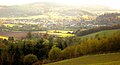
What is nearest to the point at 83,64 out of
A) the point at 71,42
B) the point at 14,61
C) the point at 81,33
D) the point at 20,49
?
the point at 14,61

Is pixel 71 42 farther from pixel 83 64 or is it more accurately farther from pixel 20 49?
pixel 83 64

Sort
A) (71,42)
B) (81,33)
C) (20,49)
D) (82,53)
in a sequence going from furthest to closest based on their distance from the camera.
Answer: (81,33), (71,42), (20,49), (82,53)

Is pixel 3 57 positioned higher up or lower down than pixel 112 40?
lower down

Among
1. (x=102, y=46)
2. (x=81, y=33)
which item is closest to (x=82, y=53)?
(x=102, y=46)

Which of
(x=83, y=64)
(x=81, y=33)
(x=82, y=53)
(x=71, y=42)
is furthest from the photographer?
(x=81, y=33)

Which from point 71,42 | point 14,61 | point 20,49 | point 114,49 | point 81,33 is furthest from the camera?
point 81,33

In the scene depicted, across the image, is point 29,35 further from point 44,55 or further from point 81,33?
point 44,55

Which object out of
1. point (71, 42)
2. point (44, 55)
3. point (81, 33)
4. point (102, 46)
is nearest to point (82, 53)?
point (102, 46)

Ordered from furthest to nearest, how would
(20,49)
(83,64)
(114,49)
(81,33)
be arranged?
(81,33)
(20,49)
(114,49)
(83,64)

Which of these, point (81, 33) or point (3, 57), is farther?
point (81, 33)

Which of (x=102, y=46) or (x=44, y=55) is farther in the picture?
(x=44, y=55)
